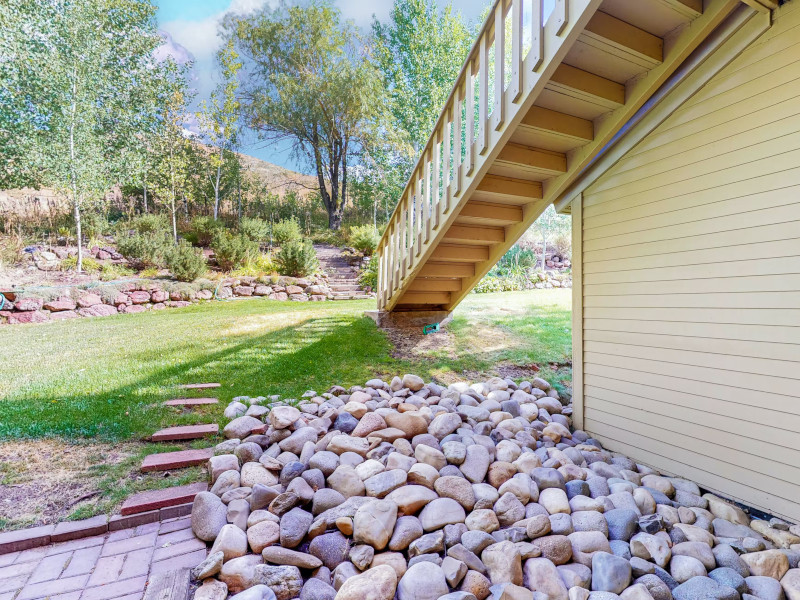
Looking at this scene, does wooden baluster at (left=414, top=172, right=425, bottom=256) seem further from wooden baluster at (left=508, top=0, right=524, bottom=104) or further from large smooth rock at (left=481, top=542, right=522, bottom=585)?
large smooth rock at (left=481, top=542, right=522, bottom=585)

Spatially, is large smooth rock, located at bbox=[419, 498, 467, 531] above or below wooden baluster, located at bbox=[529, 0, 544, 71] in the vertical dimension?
below

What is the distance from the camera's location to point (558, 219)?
11.2m

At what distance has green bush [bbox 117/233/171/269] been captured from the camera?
7125mm

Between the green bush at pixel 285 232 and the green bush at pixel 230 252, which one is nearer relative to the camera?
the green bush at pixel 230 252

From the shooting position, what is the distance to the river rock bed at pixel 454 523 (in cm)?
125

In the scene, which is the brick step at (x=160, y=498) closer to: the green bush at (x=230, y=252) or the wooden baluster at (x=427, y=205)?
the wooden baluster at (x=427, y=205)

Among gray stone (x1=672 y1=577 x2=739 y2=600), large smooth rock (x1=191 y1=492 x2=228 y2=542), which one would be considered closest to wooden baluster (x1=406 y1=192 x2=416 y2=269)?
large smooth rock (x1=191 y1=492 x2=228 y2=542)

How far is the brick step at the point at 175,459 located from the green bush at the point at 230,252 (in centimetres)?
646

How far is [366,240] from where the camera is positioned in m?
8.90

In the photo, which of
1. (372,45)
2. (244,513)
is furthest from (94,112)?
(244,513)

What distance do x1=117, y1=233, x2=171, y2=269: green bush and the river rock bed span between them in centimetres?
627

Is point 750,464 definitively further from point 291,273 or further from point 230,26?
point 230,26

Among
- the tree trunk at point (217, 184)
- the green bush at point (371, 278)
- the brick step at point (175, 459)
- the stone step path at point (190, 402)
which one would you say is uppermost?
the tree trunk at point (217, 184)

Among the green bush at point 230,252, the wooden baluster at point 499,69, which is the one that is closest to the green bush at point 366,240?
the green bush at point 230,252
